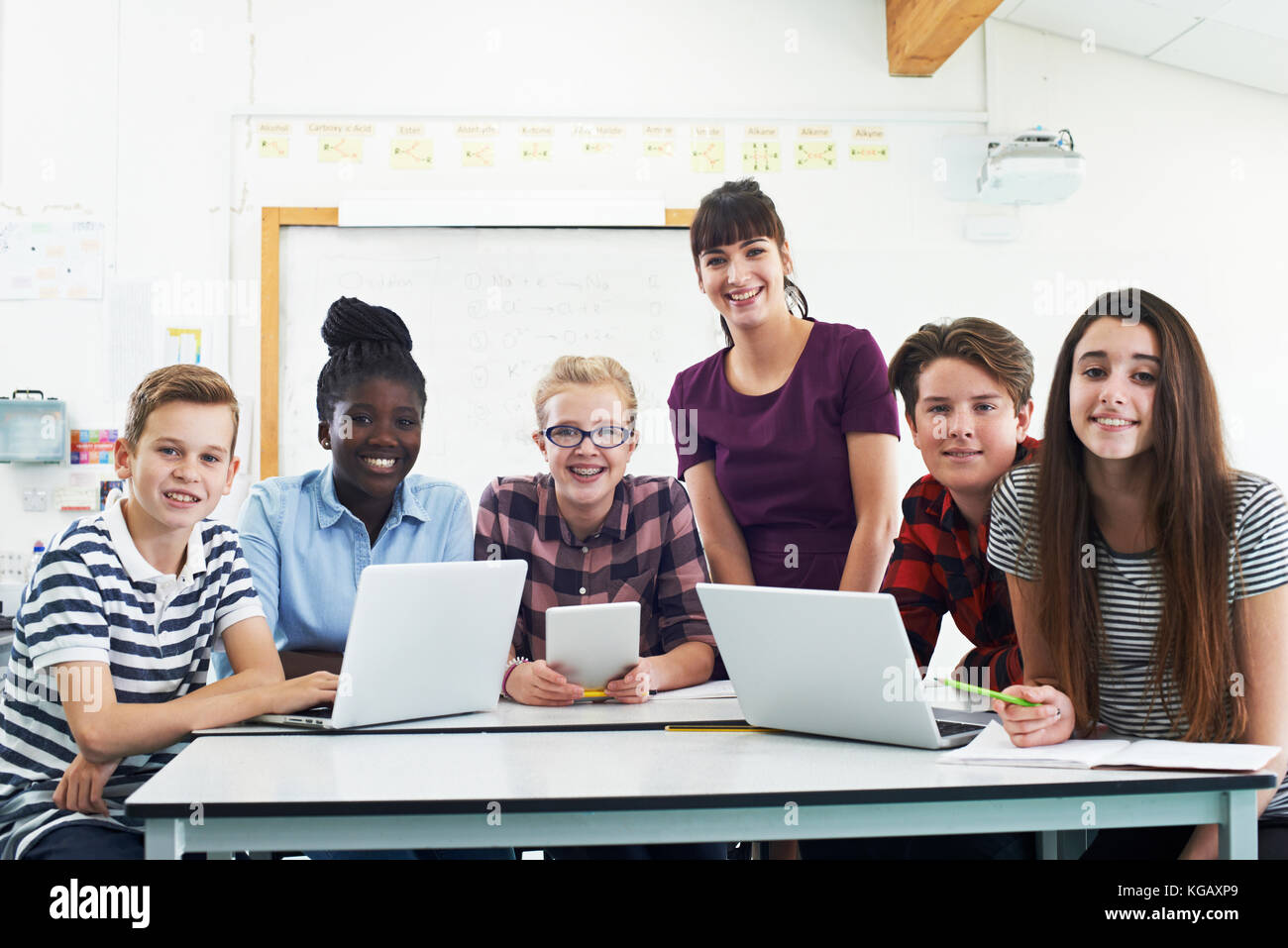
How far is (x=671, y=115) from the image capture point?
12.1 feet

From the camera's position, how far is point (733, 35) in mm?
3742

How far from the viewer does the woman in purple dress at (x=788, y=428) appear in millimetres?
2445

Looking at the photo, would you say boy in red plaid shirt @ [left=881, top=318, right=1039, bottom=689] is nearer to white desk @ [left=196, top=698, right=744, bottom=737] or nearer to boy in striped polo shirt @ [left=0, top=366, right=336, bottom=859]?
white desk @ [left=196, top=698, right=744, bottom=737]

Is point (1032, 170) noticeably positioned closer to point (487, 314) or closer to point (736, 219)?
point (736, 219)

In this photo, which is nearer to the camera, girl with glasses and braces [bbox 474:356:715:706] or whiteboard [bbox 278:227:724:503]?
girl with glasses and braces [bbox 474:356:715:706]

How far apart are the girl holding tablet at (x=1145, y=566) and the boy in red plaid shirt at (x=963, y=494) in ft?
0.79

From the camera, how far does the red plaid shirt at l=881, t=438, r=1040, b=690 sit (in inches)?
77.5

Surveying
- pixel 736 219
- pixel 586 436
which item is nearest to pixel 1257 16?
pixel 736 219

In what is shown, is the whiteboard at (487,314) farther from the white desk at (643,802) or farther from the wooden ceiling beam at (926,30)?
the white desk at (643,802)

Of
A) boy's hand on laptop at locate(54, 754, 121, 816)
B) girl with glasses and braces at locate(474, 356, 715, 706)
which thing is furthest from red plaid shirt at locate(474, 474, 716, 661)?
boy's hand on laptop at locate(54, 754, 121, 816)

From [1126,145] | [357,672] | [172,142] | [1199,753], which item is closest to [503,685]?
[357,672]

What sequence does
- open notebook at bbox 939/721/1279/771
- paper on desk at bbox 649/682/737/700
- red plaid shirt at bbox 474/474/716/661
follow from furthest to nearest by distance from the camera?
red plaid shirt at bbox 474/474/716/661
paper on desk at bbox 649/682/737/700
open notebook at bbox 939/721/1279/771

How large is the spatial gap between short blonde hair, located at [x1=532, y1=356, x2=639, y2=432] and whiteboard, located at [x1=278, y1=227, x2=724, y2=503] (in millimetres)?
1364
